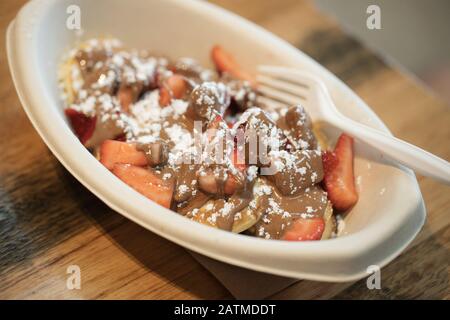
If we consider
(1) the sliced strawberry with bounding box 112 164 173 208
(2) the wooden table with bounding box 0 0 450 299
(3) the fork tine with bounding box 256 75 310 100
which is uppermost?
(3) the fork tine with bounding box 256 75 310 100

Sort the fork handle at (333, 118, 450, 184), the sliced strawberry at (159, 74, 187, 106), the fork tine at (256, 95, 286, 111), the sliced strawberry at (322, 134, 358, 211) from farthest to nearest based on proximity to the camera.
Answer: the fork tine at (256, 95, 286, 111)
the sliced strawberry at (159, 74, 187, 106)
the sliced strawberry at (322, 134, 358, 211)
the fork handle at (333, 118, 450, 184)

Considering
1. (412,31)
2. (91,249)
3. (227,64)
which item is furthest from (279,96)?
(412,31)

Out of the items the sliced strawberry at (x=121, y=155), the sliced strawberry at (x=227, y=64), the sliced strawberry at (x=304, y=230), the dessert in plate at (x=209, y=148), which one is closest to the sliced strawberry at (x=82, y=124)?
the dessert in plate at (x=209, y=148)

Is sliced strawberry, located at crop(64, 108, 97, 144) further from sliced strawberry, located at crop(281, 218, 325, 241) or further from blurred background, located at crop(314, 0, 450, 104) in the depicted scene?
blurred background, located at crop(314, 0, 450, 104)

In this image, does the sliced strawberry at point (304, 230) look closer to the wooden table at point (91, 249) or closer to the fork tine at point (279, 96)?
the wooden table at point (91, 249)

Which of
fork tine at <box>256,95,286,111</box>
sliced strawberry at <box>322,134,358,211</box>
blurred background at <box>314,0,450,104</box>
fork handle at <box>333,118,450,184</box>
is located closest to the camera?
fork handle at <box>333,118,450,184</box>

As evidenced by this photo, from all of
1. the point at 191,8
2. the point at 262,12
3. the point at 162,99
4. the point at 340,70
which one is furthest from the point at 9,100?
the point at 340,70

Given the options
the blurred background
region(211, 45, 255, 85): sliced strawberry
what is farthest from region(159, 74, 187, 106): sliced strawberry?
the blurred background

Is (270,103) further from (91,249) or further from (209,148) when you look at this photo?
(91,249)
